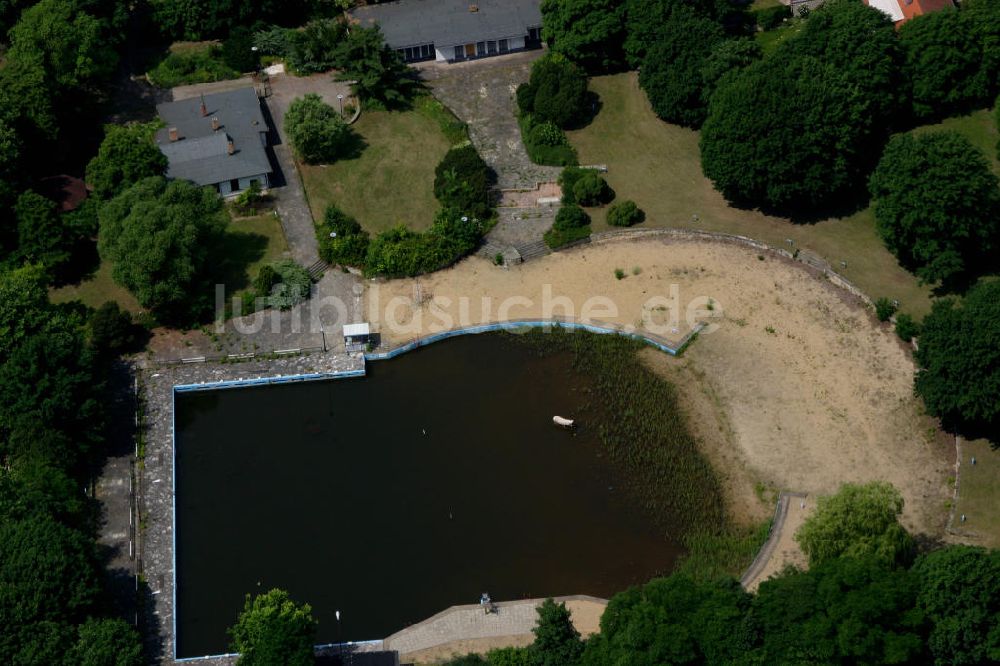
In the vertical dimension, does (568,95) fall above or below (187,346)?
above

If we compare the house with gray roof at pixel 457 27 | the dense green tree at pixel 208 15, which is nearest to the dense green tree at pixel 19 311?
the dense green tree at pixel 208 15

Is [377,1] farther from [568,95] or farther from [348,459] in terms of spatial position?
[348,459]

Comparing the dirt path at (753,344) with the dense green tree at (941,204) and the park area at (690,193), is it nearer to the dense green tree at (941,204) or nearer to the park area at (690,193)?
the park area at (690,193)

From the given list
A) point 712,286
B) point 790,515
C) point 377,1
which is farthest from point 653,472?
point 377,1

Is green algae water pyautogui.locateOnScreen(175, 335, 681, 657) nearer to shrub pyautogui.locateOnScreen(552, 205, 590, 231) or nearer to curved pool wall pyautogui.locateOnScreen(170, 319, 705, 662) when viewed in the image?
curved pool wall pyautogui.locateOnScreen(170, 319, 705, 662)

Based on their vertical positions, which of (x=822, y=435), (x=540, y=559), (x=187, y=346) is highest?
(x=187, y=346)

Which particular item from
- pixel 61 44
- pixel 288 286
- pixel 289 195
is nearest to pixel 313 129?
pixel 289 195
